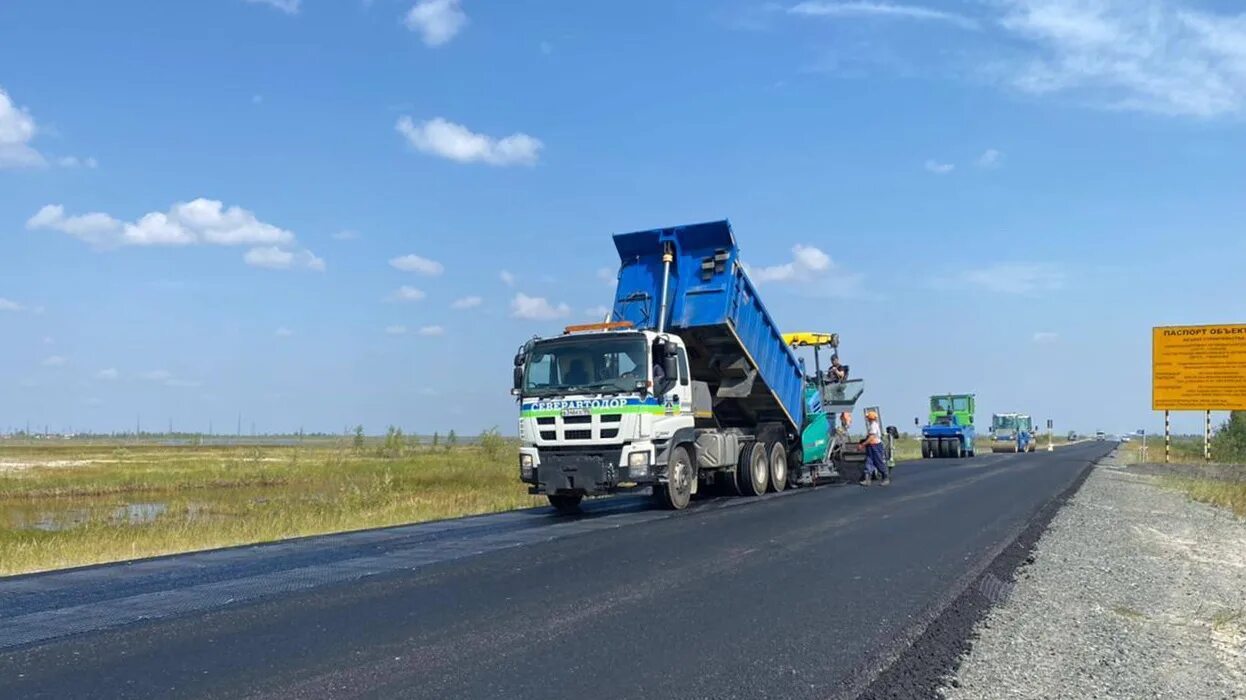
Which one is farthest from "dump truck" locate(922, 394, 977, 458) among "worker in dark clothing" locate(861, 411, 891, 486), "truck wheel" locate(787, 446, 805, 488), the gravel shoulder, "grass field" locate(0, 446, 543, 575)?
the gravel shoulder

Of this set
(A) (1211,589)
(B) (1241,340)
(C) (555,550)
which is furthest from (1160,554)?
(B) (1241,340)

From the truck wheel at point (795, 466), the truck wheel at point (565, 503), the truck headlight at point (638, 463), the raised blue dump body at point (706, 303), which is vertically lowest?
the truck wheel at point (565, 503)

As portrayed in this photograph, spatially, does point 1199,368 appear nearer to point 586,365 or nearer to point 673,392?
point 673,392

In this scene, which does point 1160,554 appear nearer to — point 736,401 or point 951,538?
point 951,538

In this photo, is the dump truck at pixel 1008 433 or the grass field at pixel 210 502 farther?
the dump truck at pixel 1008 433

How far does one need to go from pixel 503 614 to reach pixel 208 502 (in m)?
22.8

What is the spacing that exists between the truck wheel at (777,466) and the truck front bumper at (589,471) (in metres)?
4.92

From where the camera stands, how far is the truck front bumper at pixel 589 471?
14469 millimetres

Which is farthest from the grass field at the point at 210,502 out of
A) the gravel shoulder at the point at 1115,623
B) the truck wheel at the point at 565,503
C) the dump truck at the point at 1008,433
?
the dump truck at the point at 1008,433

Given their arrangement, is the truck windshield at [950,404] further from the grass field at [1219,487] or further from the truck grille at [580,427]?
the truck grille at [580,427]

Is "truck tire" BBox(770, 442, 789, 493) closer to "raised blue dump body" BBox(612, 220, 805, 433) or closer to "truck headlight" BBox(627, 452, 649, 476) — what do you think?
"raised blue dump body" BBox(612, 220, 805, 433)

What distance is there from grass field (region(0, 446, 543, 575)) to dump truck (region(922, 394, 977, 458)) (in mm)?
20283

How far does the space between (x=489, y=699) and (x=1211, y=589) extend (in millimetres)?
7724

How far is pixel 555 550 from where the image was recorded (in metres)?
10.8
